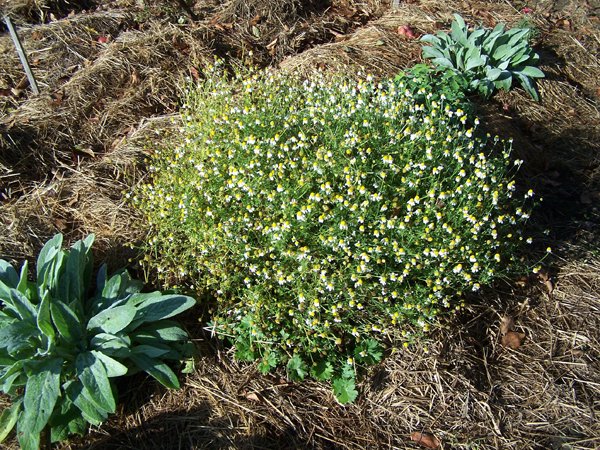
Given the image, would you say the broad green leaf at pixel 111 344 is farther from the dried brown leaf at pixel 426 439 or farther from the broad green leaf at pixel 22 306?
the dried brown leaf at pixel 426 439

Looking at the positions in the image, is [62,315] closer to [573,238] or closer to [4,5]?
[573,238]

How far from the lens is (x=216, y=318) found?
119 inches

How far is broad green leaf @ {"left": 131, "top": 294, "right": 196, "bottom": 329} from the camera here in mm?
2799

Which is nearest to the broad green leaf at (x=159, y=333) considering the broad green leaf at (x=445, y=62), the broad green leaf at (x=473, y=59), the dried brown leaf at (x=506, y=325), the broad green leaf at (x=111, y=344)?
the broad green leaf at (x=111, y=344)

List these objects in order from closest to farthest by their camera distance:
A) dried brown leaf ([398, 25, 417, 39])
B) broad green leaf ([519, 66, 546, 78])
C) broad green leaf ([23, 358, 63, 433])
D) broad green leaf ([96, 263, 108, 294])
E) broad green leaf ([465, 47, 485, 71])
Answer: broad green leaf ([23, 358, 63, 433])
broad green leaf ([96, 263, 108, 294])
broad green leaf ([465, 47, 485, 71])
broad green leaf ([519, 66, 546, 78])
dried brown leaf ([398, 25, 417, 39])

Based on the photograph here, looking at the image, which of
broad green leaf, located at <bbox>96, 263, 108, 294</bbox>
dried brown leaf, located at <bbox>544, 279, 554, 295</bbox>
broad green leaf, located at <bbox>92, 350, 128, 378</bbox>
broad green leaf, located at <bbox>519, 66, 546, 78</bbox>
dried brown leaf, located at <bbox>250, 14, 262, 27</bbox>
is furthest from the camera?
dried brown leaf, located at <bbox>250, 14, 262, 27</bbox>

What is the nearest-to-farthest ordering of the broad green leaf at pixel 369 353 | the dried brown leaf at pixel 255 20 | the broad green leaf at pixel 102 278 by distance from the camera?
the broad green leaf at pixel 369 353
the broad green leaf at pixel 102 278
the dried brown leaf at pixel 255 20

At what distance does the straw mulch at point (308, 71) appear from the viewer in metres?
2.85

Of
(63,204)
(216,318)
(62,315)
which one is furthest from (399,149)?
(63,204)

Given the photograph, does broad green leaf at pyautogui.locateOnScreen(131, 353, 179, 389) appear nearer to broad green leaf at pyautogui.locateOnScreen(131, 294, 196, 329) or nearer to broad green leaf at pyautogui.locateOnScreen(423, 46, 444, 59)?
broad green leaf at pyautogui.locateOnScreen(131, 294, 196, 329)

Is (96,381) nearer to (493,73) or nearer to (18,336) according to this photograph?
(18,336)

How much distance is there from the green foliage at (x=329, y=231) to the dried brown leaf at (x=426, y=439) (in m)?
0.38

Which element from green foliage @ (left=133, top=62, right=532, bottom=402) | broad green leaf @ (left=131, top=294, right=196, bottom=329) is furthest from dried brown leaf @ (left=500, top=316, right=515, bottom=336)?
broad green leaf @ (left=131, top=294, right=196, bottom=329)

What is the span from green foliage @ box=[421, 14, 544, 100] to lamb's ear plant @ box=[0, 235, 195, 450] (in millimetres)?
2929
